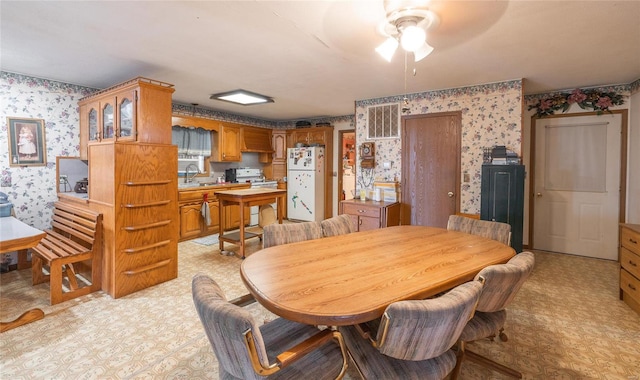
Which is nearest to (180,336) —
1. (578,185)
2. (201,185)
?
(201,185)

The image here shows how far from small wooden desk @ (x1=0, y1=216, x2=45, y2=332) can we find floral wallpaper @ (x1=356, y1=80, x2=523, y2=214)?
411cm

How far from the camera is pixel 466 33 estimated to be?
224 cm

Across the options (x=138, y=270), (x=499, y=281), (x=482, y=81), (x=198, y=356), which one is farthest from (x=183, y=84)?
(x=499, y=281)

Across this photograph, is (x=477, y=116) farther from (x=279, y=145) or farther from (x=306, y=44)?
(x=279, y=145)

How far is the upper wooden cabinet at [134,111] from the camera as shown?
3.14 m

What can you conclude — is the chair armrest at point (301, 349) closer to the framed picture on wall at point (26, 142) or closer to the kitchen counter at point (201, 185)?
the framed picture on wall at point (26, 142)

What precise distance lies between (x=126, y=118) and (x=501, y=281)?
12.1ft

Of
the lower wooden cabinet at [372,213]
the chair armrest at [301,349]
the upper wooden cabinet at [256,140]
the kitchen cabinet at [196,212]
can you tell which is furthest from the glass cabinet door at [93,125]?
the chair armrest at [301,349]

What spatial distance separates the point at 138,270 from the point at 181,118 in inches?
119

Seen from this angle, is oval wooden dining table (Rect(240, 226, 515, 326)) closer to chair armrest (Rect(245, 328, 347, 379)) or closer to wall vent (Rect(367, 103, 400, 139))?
chair armrest (Rect(245, 328, 347, 379))

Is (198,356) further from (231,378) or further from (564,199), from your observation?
(564,199)

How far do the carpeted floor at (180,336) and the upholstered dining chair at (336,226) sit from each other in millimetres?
920

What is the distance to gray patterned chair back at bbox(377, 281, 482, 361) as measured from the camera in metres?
1.11

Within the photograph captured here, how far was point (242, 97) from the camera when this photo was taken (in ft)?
15.1
